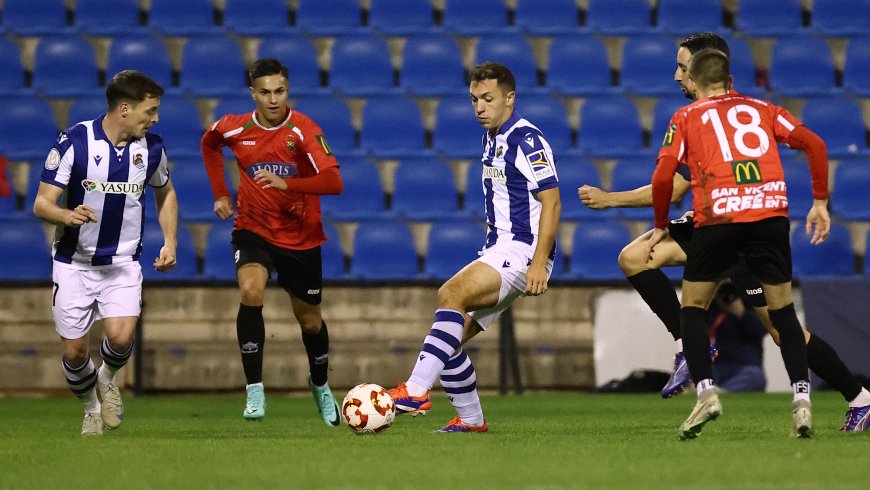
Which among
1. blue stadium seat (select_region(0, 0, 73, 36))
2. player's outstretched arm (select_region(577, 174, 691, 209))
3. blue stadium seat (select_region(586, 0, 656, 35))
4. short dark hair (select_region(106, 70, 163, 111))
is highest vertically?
blue stadium seat (select_region(0, 0, 73, 36))

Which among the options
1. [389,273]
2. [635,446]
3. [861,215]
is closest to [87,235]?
[635,446]

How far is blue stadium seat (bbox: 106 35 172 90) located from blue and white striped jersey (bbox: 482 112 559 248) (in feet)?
22.8

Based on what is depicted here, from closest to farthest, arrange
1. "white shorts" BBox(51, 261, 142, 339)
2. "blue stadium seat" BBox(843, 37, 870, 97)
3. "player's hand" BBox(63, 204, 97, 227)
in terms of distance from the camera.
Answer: "player's hand" BBox(63, 204, 97, 227), "white shorts" BBox(51, 261, 142, 339), "blue stadium seat" BBox(843, 37, 870, 97)

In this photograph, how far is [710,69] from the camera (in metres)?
5.84

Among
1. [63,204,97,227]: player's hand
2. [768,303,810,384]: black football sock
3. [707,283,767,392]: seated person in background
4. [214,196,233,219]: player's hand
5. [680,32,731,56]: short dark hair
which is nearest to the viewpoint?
[768,303,810,384]: black football sock

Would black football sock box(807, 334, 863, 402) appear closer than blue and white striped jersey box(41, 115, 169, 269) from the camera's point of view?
Yes

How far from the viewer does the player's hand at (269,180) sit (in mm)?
7000

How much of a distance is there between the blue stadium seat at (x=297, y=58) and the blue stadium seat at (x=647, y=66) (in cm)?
306

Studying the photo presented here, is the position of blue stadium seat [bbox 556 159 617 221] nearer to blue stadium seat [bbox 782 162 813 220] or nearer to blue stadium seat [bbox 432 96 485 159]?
blue stadium seat [bbox 432 96 485 159]

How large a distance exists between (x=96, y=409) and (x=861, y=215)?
7.62m

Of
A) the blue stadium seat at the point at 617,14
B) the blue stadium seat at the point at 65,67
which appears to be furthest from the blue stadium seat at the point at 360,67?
the blue stadium seat at the point at 65,67

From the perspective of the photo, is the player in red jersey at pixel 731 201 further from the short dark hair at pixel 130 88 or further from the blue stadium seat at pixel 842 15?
the blue stadium seat at pixel 842 15

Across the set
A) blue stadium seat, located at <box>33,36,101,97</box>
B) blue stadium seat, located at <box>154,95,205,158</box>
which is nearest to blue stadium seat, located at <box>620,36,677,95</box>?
blue stadium seat, located at <box>154,95,205,158</box>

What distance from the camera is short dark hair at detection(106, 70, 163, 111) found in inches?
271
